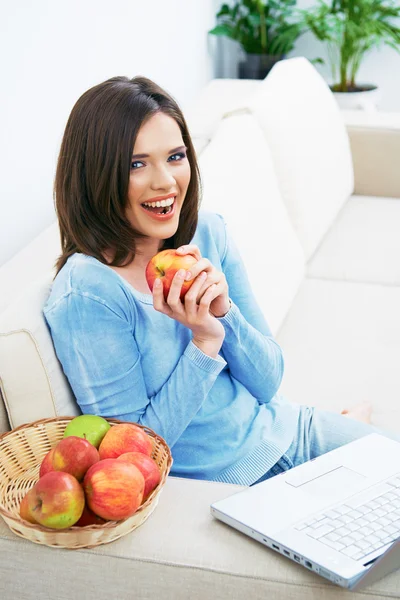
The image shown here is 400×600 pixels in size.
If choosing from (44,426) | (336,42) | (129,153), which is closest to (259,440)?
(44,426)

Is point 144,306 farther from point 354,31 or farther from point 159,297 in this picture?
point 354,31

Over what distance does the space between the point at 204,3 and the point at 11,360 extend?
282 centimetres

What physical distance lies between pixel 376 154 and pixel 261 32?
1.43 meters

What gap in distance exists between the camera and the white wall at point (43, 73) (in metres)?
1.84

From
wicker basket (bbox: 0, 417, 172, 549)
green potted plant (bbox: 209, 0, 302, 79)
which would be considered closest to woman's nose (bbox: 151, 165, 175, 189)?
wicker basket (bbox: 0, 417, 172, 549)

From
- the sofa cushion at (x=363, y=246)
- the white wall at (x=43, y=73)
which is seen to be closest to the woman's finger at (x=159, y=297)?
the white wall at (x=43, y=73)

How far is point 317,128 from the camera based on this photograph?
260 centimetres

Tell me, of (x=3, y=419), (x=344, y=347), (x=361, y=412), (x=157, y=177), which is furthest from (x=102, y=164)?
(x=344, y=347)

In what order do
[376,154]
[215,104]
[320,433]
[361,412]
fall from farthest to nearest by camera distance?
1. [376,154]
2. [215,104]
3. [361,412]
4. [320,433]

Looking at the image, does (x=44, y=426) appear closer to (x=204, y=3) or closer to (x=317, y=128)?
(x=317, y=128)

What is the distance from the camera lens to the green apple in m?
1.15

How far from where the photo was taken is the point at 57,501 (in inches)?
39.0

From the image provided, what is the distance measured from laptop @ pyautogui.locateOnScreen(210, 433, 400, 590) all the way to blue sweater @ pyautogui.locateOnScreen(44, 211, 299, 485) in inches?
6.3

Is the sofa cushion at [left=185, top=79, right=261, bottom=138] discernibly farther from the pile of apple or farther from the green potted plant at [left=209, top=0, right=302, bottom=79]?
the pile of apple
